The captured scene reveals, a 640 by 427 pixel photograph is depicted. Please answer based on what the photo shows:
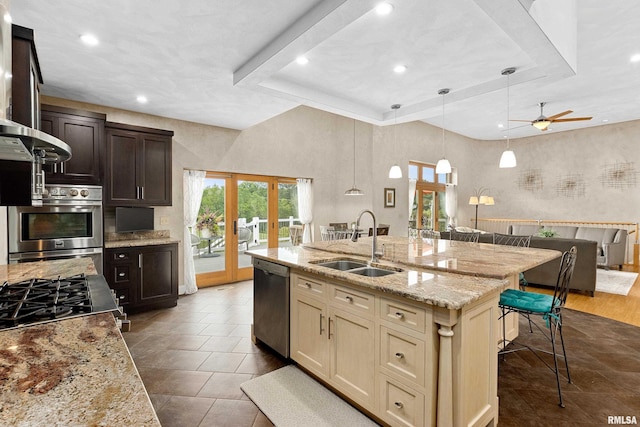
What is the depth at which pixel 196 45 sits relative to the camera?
2.69 meters

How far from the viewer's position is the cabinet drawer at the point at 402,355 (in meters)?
1.68

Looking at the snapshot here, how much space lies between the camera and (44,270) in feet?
6.97

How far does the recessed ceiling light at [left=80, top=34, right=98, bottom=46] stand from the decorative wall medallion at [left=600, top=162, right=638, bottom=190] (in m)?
10.1

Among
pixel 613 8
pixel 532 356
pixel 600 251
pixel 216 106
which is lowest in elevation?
pixel 532 356

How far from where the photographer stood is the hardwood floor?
12.8 feet

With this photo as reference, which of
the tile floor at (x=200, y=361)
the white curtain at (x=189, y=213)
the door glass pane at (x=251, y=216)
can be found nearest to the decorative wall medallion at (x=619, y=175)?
the door glass pane at (x=251, y=216)

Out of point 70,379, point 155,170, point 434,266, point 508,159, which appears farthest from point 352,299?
point 155,170

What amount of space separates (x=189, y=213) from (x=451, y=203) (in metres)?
7.14

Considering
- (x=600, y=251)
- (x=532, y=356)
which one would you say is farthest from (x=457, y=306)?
(x=600, y=251)

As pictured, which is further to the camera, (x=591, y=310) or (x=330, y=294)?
(x=591, y=310)

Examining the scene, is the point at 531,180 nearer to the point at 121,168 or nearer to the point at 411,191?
the point at 411,191

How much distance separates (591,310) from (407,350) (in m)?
3.84

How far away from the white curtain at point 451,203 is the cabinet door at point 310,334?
25.2 ft

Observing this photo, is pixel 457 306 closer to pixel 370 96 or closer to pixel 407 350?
pixel 407 350
